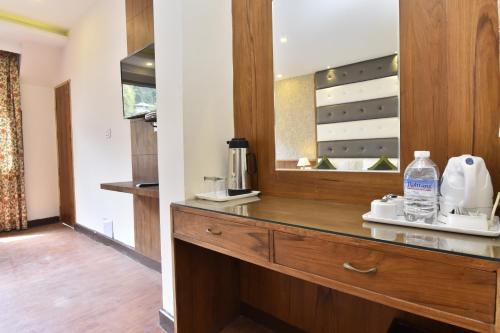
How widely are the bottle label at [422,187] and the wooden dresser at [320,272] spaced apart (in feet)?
0.52

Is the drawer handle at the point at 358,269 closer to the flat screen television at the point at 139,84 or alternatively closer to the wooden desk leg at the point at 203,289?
the wooden desk leg at the point at 203,289

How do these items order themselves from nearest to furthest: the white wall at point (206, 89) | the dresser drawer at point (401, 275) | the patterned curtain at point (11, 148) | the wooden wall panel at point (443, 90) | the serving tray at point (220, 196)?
1. the dresser drawer at point (401, 275)
2. the wooden wall panel at point (443, 90)
3. the serving tray at point (220, 196)
4. the white wall at point (206, 89)
5. the patterned curtain at point (11, 148)

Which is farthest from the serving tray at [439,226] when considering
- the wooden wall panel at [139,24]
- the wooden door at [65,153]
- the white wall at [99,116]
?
the wooden door at [65,153]

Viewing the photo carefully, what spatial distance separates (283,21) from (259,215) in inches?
44.0

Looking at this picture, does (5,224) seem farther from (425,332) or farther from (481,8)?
(481,8)

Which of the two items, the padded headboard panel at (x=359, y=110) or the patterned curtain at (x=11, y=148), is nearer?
the padded headboard panel at (x=359, y=110)

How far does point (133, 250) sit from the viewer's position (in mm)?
2822

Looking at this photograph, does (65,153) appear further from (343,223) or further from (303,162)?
(343,223)

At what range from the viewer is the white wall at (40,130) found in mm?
4047

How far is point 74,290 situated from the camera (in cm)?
221

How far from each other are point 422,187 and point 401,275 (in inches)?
12.9

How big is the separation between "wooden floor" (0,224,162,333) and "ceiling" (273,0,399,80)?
1.84 meters

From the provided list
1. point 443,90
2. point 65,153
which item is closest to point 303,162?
point 443,90

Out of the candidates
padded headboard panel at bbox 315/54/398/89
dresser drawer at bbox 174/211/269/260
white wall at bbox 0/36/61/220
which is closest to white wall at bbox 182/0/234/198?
dresser drawer at bbox 174/211/269/260
